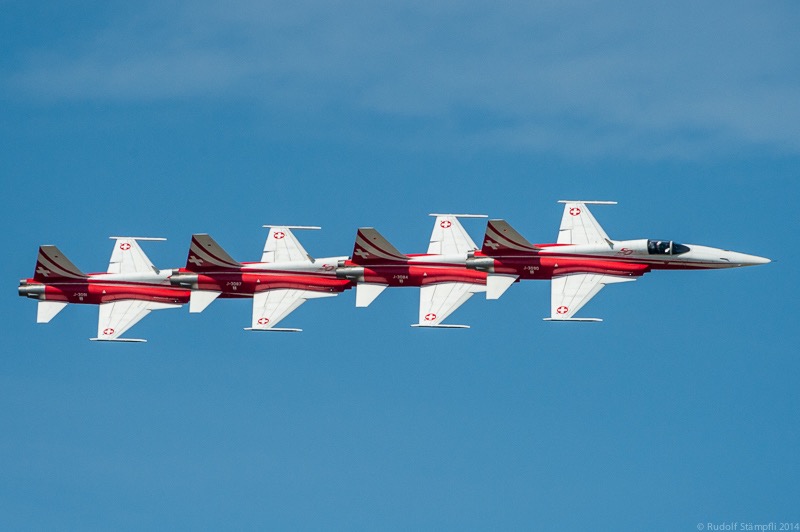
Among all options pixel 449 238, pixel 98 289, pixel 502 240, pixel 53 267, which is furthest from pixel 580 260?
pixel 53 267

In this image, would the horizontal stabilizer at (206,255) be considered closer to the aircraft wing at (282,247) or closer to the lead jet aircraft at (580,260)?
the aircraft wing at (282,247)

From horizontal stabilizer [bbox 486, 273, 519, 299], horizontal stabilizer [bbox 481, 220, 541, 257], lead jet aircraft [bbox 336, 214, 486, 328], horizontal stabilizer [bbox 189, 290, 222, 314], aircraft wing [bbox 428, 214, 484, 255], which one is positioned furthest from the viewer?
aircraft wing [bbox 428, 214, 484, 255]

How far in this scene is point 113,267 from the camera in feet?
474

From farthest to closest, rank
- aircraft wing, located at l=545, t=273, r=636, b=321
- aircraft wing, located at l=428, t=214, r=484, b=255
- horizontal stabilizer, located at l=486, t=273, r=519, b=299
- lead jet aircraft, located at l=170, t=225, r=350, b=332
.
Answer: aircraft wing, located at l=428, t=214, r=484, b=255
lead jet aircraft, located at l=170, t=225, r=350, b=332
horizontal stabilizer, located at l=486, t=273, r=519, b=299
aircraft wing, located at l=545, t=273, r=636, b=321

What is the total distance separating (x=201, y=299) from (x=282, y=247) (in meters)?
7.71

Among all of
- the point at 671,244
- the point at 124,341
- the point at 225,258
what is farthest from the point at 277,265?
the point at 671,244

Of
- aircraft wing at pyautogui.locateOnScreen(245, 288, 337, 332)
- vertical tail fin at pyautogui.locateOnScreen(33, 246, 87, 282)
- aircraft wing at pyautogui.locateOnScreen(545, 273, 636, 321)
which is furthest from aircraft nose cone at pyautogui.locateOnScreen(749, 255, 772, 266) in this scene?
vertical tail fin at pyautogui.locateOnScreen(33, 246, 87, 282)

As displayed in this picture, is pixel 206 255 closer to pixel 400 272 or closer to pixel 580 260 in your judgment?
pixel 400 272

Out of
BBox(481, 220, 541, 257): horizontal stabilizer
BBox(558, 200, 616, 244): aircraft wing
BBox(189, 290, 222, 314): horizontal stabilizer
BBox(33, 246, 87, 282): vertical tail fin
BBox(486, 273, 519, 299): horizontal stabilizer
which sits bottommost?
BBox(189, 290, 222, 314): horizontal stabilizer

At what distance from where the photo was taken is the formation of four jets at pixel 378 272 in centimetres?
13600

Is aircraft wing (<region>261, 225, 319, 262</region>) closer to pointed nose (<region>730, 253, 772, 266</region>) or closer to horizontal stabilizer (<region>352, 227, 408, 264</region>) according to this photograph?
horizontal stabilizer (<region>352, 227, 408, 264</region>)

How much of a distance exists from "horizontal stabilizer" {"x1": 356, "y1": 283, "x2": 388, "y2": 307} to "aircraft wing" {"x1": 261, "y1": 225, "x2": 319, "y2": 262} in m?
5.45

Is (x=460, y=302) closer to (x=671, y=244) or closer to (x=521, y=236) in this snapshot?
(x=521, y=236)

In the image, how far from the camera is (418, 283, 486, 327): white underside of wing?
13450cm
